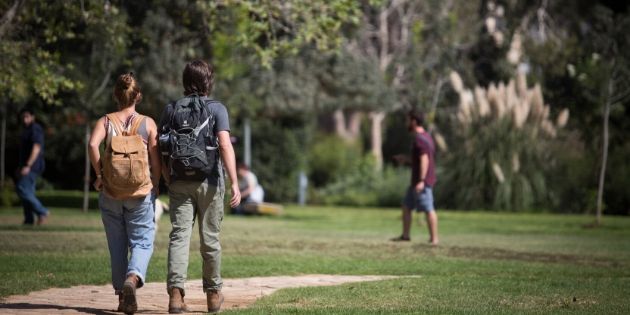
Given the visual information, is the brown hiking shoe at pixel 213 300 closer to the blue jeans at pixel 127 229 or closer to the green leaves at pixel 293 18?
the blue jeans at pixel 127 229

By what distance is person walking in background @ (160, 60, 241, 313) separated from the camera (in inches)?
344

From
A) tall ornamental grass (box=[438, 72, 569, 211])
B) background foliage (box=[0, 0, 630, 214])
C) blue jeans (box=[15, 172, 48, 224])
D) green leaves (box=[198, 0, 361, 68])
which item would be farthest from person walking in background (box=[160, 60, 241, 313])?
tall ornamental grass (box=[438, 72, 569, 211])

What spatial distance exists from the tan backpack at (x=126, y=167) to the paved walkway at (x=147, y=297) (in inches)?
37.5

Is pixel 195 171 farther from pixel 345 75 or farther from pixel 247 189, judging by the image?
pixel 345 75

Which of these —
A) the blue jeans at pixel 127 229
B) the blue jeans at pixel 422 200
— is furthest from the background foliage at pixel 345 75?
the blue jeans at pixel 127 229

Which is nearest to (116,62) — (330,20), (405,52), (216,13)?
(216,13)

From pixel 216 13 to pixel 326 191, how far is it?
21458 mm

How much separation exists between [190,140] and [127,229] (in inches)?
35.5

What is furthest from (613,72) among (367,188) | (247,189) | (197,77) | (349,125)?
(349,125)

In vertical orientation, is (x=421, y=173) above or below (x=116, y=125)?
below

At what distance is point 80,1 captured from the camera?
59.2 feet

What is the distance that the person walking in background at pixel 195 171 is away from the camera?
28.7 feet

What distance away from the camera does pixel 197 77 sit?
8898mm

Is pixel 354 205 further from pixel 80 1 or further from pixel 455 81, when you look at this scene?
pixel 80 1
